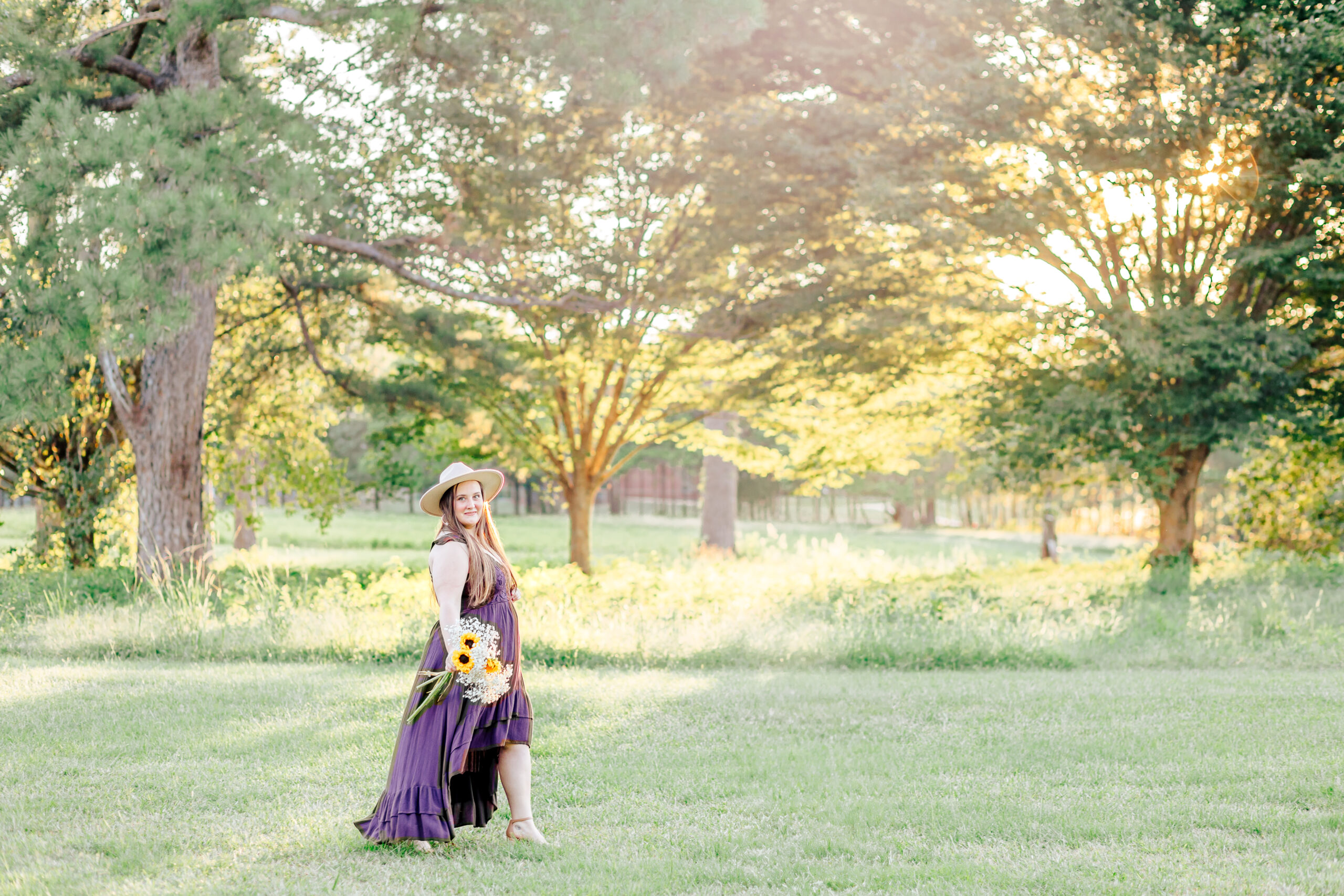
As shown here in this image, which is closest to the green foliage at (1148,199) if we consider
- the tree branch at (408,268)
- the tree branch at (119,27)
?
the tree branch at (408,268)

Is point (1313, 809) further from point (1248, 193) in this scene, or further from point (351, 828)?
point (1248, 193)

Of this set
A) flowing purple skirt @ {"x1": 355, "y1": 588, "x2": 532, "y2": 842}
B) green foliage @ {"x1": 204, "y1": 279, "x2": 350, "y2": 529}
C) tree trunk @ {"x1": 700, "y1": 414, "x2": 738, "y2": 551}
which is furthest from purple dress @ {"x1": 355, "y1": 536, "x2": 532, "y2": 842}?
tree trunk @ {"x1": 700, "y1": 414, "x2": 738, "y2": 551}

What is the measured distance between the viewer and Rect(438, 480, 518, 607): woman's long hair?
478 cm

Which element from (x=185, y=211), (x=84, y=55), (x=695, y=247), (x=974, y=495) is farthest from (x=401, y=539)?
(x=974, y=495)

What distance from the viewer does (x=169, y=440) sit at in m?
12.9

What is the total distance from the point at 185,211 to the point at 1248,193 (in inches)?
477

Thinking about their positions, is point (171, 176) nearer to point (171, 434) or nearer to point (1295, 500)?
point (171, 434)

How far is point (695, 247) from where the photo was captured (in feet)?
51.9

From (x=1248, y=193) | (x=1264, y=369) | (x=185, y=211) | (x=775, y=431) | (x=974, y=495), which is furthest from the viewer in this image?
(x=974, y=495)

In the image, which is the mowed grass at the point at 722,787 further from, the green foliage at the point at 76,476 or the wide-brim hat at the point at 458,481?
the green foliage at the point at 76,476

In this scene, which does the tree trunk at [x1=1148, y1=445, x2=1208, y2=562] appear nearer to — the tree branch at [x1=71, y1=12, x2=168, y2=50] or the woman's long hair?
the woman's long hair

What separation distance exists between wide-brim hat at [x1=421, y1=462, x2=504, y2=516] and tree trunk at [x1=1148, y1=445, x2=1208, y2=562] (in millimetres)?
13471

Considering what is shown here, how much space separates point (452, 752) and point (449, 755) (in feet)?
0.05

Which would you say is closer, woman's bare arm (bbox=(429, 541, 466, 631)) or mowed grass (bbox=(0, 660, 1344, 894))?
mowed grass (bbox=(0, 660, 1344, 894))
